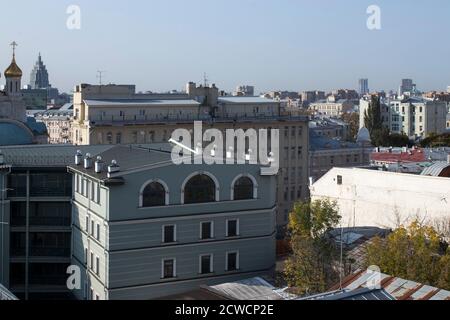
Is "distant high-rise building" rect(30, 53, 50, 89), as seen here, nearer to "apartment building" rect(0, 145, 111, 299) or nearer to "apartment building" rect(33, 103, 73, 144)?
"apartment building" rect(33, 103, 73, 144)

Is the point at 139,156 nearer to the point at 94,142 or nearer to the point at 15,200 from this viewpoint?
the point at 15,200

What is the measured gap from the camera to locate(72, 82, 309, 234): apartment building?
93.4 feet

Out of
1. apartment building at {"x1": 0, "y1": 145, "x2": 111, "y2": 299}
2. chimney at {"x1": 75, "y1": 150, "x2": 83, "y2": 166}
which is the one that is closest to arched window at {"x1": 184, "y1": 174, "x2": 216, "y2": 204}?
chimney at {"x1": 75, "y1": 150, "x2": 83, "y2": 166}

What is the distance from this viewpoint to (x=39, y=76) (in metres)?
108

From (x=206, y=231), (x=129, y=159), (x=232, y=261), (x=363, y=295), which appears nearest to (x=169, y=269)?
(x=206, y=231)

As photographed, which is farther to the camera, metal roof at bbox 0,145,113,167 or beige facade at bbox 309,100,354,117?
beige facade at bbox 309,100,354,117

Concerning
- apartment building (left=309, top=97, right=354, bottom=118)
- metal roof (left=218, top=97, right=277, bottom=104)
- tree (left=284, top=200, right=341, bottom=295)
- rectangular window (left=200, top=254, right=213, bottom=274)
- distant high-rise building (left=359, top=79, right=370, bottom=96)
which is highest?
distant high-rise building (left=359, top=79, right=370, bottom=96)

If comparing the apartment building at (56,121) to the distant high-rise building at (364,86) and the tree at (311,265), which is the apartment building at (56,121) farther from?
the distant high-rise building at (364,86)

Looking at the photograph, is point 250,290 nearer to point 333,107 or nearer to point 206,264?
point 206,264

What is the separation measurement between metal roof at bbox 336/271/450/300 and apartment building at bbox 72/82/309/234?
705 inches

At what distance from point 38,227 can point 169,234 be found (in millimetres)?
4522
